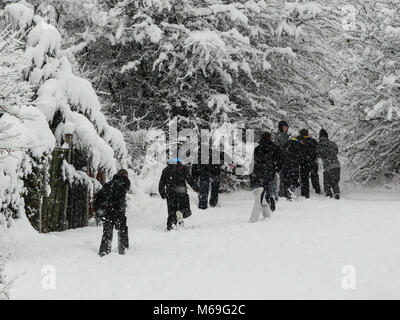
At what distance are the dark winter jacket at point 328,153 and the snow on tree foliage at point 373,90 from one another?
3.70ft

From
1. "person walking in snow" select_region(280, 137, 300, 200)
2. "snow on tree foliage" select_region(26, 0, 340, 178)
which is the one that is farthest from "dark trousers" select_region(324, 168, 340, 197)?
"snow on tree foliage" select_region(26, 0, 340, 178)

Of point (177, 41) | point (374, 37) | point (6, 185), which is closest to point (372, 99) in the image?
point (374, 37)

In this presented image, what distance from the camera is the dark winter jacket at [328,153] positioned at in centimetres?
1441

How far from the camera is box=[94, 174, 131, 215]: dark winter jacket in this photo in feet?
29.6

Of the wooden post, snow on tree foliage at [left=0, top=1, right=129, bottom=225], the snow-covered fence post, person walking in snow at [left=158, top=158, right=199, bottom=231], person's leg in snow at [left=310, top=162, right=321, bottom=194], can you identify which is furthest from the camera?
person's leg in snow at [left=310, top=162, right=321, bottom=194]

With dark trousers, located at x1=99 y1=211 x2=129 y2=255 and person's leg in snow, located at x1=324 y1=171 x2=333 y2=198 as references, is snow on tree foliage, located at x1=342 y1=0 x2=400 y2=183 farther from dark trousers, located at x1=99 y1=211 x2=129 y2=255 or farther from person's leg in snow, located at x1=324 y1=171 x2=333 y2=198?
dark trousers, located at x1=99 y1=211 x2=129 y2=255

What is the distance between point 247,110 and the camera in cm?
1861

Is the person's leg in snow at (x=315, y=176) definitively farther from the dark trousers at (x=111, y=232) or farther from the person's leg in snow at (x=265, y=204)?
the dark trousers at (x=111, y=232)

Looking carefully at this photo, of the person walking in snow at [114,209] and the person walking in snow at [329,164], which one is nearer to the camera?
the person walking in snow at [114,209]

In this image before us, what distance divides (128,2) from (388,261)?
Result: 12817 mm

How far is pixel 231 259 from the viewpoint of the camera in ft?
25.3

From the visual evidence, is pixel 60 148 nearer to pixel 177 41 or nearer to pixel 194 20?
pixel 177 41

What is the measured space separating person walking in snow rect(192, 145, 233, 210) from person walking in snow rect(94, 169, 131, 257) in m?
5.04

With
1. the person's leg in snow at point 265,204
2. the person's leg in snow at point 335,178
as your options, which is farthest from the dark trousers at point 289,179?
the person's leg in snow at point 265,204
